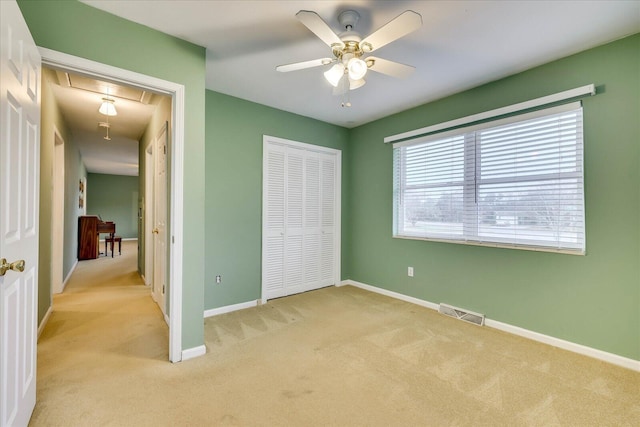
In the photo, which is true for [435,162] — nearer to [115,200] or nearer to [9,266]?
[9,266]

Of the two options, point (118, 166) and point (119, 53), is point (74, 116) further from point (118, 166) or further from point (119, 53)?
point (118, 166)

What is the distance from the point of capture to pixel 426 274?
3625 mm

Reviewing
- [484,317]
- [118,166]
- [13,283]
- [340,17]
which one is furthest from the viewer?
[118,166]

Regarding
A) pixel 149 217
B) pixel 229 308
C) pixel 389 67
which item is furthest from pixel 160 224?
pixel 389 67

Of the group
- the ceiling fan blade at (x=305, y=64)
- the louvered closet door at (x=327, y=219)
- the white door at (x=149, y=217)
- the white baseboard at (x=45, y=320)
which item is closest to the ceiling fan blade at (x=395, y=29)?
the ceiling fan blade at (x=305, y=64)

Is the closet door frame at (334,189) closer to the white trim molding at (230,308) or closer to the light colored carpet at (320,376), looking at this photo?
the white trim molding at (230,308)

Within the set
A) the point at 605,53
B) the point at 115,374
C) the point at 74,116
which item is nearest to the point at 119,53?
the point at 115,374

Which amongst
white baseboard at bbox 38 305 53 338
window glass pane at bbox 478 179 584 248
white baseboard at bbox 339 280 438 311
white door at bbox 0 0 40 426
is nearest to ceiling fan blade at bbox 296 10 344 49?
white door at bbox 0 0 40 426

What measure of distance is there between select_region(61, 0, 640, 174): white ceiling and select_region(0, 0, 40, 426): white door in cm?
81

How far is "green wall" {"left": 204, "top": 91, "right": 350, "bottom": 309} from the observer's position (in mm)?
3322

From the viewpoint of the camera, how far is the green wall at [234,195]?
3322 mm

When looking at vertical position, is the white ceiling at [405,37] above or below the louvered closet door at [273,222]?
above

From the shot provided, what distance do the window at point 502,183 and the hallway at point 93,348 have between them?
3.16m

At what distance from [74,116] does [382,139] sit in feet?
14.7
